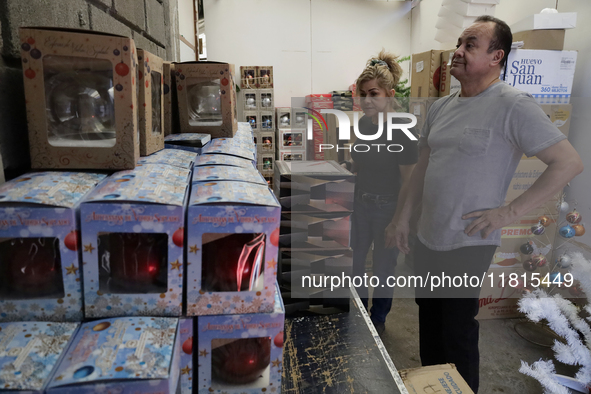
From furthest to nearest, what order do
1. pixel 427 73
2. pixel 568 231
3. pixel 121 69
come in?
pixel 427 73
pixel 568 231
pixel 121 69

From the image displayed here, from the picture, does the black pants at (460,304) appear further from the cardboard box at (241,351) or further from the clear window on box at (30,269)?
the clear window on box at (30,269)

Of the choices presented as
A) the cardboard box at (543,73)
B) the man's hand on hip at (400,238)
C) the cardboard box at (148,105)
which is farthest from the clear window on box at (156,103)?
the cardboard box at (543,73)

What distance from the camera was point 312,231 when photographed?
1.32 meters

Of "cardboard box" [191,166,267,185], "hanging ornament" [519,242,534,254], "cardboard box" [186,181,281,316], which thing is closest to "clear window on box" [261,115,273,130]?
"hanging ornament" [519,242,534,254]

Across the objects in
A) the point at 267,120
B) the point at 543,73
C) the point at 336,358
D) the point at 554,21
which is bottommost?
the point at 336,358

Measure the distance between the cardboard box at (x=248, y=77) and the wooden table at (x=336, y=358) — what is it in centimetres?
427

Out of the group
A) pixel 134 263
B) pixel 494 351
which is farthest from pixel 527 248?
pixel 134 263

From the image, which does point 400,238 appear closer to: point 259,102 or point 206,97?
point 206,97

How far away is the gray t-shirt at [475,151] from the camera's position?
130 cm

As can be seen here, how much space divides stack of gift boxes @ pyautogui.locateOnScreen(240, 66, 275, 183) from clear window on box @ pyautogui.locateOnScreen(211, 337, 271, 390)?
4.34 meters

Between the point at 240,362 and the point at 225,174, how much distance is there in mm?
397

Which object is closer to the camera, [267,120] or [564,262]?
[564,262]

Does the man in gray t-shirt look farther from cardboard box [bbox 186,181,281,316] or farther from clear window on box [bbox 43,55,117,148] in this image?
clear window on box [bbox 43,55,117,148]

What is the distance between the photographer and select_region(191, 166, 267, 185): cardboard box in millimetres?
809
